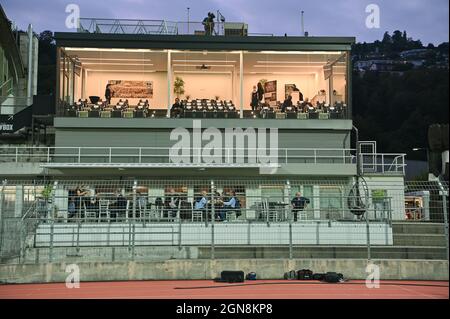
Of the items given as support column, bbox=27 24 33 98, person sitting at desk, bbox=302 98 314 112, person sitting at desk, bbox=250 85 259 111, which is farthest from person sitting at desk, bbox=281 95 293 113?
support column, bbox=27 24 33 98

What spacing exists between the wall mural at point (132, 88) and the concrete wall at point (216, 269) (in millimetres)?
19259

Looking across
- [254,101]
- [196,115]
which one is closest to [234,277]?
[196,115]

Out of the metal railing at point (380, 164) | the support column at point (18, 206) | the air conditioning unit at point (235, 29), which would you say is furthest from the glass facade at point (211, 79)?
the support column at point (18, 206)

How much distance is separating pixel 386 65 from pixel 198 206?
68.0 m

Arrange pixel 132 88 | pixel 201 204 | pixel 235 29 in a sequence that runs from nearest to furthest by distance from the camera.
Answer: pixel 201 204, pixel 235 29, pixel 132 88

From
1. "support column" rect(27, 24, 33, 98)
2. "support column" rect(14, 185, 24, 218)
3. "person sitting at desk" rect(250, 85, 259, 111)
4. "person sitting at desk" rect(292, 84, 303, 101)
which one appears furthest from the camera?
"support column" rect(27, 24, 33, 98)

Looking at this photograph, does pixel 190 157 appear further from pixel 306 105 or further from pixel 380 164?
pixel 380 164

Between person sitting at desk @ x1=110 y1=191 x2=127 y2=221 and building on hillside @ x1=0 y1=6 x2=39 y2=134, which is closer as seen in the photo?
person sitting at desk @ x1=110 y1=191 x2=127 y2=221

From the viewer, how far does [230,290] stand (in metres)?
12.2

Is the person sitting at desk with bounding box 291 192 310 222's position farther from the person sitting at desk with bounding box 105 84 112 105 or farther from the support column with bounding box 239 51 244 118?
the person sitting at desk with bounding box 105 84 112 105

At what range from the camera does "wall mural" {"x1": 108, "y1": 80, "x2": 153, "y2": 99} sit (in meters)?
32.5

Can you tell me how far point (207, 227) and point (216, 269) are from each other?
5.68 feet

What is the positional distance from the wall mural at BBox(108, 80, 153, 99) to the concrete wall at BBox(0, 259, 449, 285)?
19.3 m
